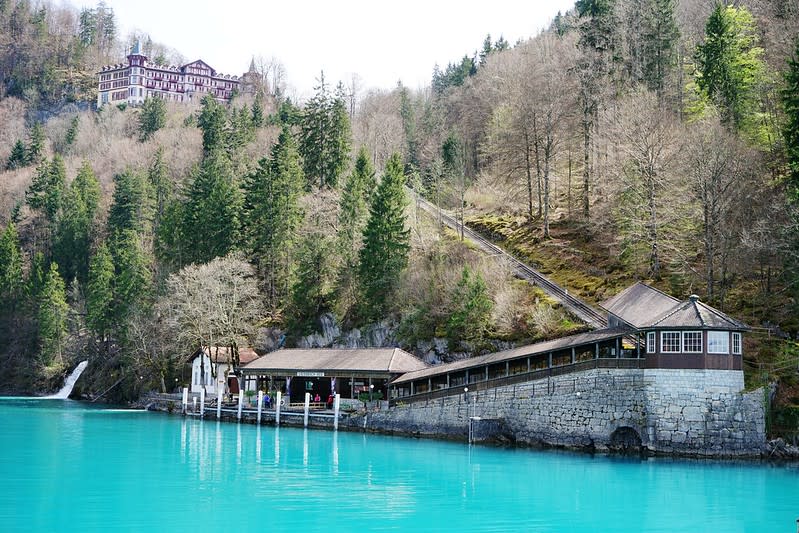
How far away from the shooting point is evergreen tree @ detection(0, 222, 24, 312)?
84312 mm

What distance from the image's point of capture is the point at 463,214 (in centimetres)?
7000

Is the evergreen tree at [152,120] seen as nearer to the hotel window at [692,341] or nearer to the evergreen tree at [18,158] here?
the evergreen tree at [18,158]

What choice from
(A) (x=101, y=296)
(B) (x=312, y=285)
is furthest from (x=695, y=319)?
(A) (x=101, y=296)

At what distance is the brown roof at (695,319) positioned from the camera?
1407 inches

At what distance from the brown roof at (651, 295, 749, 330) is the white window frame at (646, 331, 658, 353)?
0.69 meters

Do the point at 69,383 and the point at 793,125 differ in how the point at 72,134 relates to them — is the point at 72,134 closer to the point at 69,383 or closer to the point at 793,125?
the point at 69,383

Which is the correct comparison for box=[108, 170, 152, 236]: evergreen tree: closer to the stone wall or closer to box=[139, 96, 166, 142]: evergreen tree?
box=[139, 96, 166, 142]: evergreen tree

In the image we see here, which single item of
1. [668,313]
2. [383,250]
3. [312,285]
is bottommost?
[668,313]

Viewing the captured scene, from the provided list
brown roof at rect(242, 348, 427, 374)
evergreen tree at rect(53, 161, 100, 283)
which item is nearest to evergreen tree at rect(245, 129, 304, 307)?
brown roof at rect(242, 348, 427, 374)

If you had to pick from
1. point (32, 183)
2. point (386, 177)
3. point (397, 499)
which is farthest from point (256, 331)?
point (32, 183)

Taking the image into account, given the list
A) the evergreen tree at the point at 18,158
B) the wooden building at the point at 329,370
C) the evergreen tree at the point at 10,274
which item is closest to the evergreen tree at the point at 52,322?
the evergreen tree at the point at 10,274

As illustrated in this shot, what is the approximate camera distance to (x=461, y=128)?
8956cm

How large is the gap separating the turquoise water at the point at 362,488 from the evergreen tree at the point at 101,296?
30707mm

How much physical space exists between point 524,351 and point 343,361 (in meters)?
12.1
